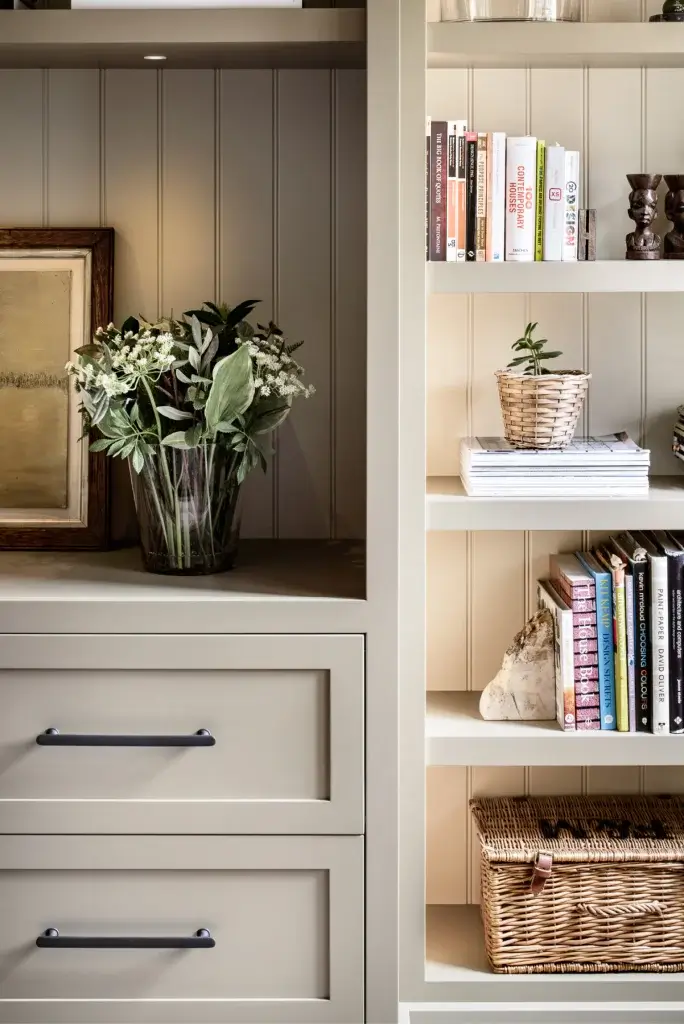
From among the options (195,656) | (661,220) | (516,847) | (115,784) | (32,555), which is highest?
(661,220)

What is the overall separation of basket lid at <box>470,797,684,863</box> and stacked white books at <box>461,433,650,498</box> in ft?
1.95

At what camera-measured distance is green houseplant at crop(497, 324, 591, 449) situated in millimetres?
1758

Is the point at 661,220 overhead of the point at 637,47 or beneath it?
beneath

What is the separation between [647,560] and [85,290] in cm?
113

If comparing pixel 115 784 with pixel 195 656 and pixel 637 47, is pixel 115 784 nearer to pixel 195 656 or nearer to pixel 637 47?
pixel 195 656

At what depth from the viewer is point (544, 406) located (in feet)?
5.79

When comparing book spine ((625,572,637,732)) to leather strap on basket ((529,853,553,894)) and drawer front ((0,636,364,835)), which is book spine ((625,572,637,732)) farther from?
drawer front ((0,636,364,835))

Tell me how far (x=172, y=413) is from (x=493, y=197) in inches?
24.6

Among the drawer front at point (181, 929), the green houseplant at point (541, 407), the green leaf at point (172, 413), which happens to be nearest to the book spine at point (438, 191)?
the green houseplant at point (541, 407)

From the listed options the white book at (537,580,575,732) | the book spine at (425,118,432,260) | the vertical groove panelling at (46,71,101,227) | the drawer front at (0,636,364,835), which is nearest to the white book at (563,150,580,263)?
the book spine at (425,118,432,260)

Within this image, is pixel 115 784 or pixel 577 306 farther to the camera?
pixel 577 306

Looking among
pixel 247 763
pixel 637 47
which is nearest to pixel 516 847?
pixel 247 763

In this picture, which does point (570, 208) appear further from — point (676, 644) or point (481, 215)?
point (676, 644)

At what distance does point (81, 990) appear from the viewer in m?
1.67
